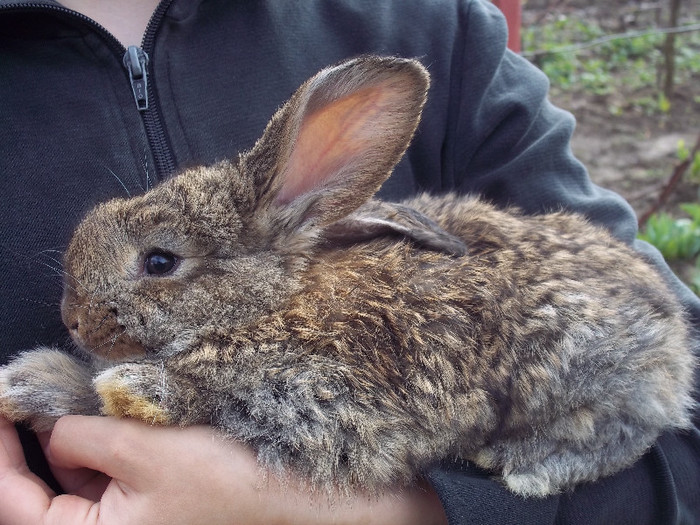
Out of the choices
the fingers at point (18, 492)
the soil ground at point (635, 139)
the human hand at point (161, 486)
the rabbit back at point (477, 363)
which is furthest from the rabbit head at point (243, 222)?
the soil ground at point (635, 139)

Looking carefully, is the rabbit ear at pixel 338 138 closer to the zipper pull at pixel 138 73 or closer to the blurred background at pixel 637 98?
the zipper pull at pixel 138 73

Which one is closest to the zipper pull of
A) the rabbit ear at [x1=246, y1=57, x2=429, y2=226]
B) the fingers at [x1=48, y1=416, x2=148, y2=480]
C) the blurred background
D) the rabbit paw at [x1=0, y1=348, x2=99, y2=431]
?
the rabbit ear at [x1=246, y1=57, x2=429, y2=226]

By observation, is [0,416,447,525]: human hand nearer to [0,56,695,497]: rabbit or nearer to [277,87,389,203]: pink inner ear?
[0,56,695,497]: rabbit

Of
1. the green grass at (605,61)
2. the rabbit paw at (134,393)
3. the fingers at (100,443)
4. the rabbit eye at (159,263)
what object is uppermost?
the rabbit eye at (159,263)

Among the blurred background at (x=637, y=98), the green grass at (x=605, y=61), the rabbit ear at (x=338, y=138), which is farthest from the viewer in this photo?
the green grass at (x=605, y=61)

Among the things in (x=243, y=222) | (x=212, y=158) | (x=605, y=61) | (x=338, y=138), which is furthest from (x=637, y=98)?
(x=243, y=222)
